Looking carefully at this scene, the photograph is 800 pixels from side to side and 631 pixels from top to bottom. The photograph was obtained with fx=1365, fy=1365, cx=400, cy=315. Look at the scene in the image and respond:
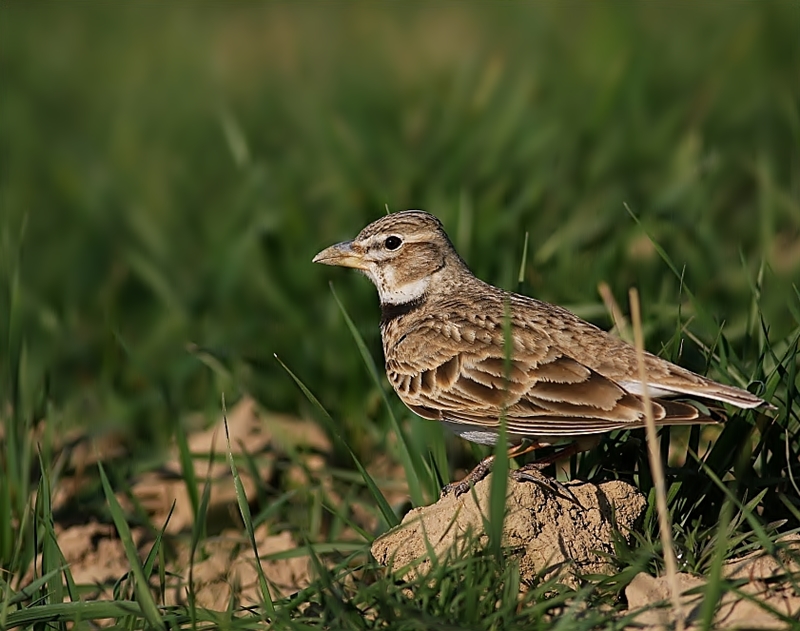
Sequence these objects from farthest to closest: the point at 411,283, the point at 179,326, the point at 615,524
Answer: the point at 179,326 < the point at 411,283 < the point at 615,524

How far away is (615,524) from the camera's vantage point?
4473 mm

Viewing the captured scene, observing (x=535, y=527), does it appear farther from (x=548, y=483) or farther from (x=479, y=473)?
(x=479, y=473)

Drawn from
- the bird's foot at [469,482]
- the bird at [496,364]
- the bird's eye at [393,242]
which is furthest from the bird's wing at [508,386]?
the bird's eye at [393,242]

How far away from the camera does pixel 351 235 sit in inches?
289

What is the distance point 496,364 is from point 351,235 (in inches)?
98.3

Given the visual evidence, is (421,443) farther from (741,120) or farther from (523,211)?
(741,120)

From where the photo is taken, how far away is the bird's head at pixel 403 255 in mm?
5793

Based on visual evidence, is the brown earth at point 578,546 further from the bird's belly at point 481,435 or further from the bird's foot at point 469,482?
the bird's belly at point 481,435

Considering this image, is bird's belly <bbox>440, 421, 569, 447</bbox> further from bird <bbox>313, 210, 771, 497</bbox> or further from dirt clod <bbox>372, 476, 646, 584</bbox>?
dirt clod <bbox>372, 476, 646, 584</bbox>

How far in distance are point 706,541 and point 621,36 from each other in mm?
5352

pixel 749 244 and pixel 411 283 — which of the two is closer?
pixel 411 283

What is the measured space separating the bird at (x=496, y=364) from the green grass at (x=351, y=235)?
0.22 meters

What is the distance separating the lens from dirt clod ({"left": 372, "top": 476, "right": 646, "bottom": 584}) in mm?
4281

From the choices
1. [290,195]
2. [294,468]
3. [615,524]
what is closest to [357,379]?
[294,468]
